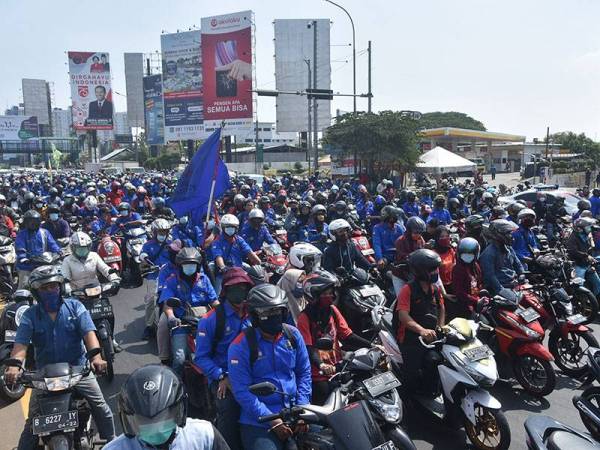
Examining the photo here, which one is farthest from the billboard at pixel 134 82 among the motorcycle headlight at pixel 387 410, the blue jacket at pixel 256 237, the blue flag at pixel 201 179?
the motorcycle headlight at pixel 387 410

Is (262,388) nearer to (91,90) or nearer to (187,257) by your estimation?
(187,257)

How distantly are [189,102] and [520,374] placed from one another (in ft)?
177

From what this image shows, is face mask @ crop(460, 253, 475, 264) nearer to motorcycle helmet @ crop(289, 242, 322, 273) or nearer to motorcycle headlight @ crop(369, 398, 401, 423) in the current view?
motorcycle helmet @ crop(289, 242, 322, 273)

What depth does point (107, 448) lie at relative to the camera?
2.64 meters

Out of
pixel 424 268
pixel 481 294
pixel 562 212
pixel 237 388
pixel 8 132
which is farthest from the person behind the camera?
pixel 8 132

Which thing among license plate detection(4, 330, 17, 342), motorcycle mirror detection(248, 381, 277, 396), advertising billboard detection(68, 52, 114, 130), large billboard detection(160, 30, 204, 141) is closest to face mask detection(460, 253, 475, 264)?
motorcycle mirror detection(248, 381, 277, 396)

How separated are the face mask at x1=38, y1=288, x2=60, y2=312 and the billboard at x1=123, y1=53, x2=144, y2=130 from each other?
108477 millimetres

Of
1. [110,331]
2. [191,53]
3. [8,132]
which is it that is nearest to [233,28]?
[191,53]

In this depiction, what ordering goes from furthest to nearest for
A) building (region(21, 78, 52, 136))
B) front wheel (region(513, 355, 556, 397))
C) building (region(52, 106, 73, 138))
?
building (region(52, 106, 73, 138)), building (region(21, 78, 52, 136)), front wheel (region(513, 355, 556, 397))

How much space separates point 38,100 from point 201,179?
140 meters

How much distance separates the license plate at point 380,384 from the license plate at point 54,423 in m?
2.19

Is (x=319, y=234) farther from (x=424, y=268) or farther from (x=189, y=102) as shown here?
(x=189, y=102)

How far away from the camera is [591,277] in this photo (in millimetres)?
9055

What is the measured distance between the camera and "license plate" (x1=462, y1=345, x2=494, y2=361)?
15.6 feet
